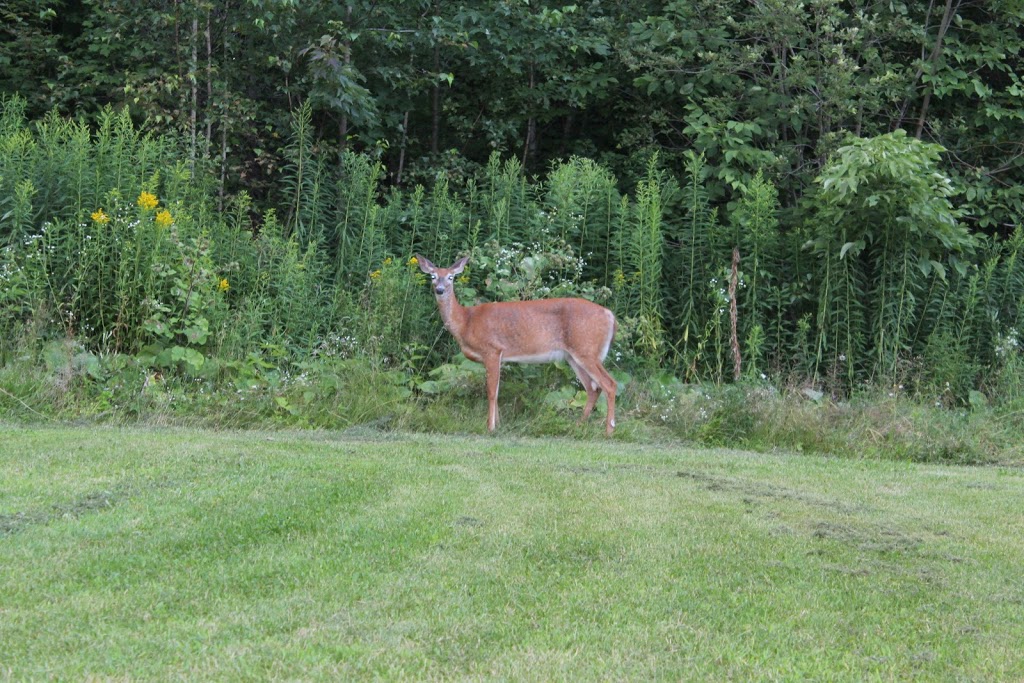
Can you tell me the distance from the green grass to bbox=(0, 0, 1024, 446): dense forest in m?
2.65

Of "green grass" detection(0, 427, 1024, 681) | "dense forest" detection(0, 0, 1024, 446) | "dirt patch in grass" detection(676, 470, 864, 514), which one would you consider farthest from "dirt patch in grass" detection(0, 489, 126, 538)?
"dense forest" detection(0, 0, 1024, 446)

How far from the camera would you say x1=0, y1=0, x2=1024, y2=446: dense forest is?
9.27 metres

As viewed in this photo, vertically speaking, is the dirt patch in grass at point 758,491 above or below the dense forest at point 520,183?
below

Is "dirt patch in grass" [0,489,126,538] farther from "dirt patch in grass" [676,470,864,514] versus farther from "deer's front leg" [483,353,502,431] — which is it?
"deer's front leg" [483,353,502,431]

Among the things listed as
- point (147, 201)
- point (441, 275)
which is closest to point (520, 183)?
point (441, 275)

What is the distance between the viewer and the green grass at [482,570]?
3.48 m

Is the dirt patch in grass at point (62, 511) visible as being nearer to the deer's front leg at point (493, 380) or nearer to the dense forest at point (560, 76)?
the deer's front leg at point (493, 380)

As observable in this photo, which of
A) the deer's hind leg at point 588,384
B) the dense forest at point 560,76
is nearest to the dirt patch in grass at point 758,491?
the deer's hind leg at point 588,384

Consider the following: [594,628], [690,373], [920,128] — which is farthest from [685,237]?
[594,628]

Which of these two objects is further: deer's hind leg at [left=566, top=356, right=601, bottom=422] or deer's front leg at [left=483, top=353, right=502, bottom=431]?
deer's hind leg at [left=566, top=356, right=601, bottom=422]

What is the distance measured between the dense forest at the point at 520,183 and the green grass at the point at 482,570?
2.65 meters

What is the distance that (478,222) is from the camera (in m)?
10.4

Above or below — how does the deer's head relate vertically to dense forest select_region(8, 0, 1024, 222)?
below

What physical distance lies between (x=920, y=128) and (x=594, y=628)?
9925 mm
